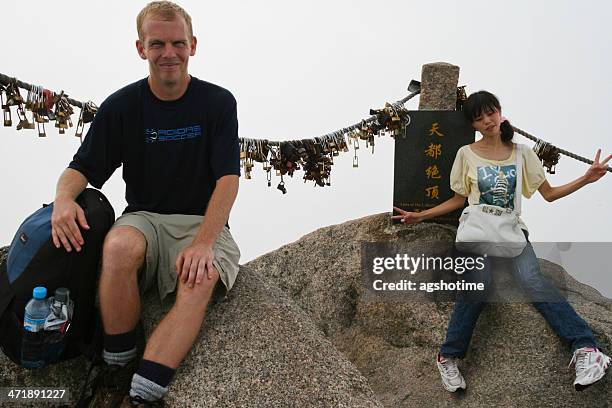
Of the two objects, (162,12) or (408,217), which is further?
(408,217)

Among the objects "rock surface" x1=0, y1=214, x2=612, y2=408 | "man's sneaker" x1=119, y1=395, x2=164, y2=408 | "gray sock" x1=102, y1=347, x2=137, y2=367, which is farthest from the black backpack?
"man's sneaker" x1=119, y1=395, x2=164, y2=408

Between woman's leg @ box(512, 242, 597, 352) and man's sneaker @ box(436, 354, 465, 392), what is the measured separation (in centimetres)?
73

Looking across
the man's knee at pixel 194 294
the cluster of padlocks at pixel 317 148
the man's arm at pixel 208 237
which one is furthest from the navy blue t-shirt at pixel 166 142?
the cluster of padlocks at pixel 317 148

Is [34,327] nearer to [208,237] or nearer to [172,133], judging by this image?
[208,237]

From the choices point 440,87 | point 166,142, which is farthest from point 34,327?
point 440,87

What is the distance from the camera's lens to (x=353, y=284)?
5.74 meters

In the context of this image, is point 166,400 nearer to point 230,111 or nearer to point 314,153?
point 230,111

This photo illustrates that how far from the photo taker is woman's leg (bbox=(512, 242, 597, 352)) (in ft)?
13.9

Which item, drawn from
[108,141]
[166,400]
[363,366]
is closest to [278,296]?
[166,400]

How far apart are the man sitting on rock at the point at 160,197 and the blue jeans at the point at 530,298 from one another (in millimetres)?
1829

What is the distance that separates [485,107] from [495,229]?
2.95 feet

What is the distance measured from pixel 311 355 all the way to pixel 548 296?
1968 mm

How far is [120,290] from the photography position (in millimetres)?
3121

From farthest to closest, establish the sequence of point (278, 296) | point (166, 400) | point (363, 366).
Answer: point (363, 366) < point (278, 296) < point (166, 400)
